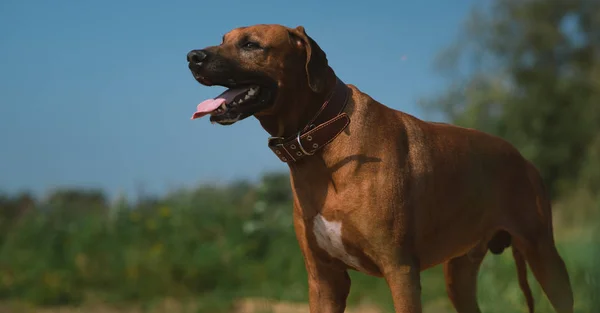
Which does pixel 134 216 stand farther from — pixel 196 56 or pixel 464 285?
pixel 196 56

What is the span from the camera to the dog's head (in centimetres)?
349

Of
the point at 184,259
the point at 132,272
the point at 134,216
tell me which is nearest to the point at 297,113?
the point at 184,259

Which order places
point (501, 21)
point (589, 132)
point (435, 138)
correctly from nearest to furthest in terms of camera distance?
point (435, 138) < point (589, 132) < point (501, 21)

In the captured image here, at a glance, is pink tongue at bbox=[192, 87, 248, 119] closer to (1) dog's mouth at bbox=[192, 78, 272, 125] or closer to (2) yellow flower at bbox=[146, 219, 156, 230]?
(1) dog's mouth at bbox=[192, 78, 272, 125]

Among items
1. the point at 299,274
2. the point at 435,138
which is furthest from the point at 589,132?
the point at 435,138

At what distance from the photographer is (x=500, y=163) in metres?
4.43

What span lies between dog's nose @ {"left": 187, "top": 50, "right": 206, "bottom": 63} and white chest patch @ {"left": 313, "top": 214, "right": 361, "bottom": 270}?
107 centimetres

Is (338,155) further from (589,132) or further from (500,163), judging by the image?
(589,132)

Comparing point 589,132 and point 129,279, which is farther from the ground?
point 589,132

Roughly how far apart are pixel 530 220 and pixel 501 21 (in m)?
19.4

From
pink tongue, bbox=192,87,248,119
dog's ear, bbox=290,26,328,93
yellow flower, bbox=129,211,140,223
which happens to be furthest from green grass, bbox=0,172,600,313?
dog's ear, bbox=290,26,328,93

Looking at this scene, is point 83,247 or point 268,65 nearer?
point 268,65

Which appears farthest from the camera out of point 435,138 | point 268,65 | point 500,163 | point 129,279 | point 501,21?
point 501,21

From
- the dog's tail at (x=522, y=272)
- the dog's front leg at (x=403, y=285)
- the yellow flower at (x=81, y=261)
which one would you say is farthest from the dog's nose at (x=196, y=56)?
the yellow flower at (x=81, y=261)
